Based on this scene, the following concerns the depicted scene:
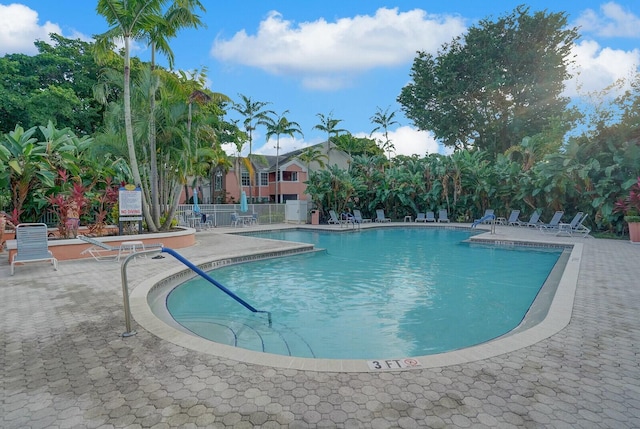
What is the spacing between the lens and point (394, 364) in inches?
147

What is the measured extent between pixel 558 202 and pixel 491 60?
64.9ft

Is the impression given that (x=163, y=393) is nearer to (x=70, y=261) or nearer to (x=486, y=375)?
(x=486, y=375)

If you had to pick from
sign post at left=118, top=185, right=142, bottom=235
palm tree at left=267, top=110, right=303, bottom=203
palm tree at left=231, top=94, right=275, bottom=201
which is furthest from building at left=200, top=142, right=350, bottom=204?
sign post at left=118, top=185, right=142, bottom=235

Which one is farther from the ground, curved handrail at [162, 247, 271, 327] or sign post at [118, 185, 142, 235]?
sign post at [118, 185, 142, 235]

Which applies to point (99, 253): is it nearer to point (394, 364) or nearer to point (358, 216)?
point (394, 364)

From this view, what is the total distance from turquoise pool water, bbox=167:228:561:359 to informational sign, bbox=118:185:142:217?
4.15 m

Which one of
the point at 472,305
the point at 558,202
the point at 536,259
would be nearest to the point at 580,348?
the point at 472,305

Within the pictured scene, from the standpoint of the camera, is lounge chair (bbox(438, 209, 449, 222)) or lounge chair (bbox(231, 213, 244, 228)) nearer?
lounge chair (bbox(231, 213, 244, 228))

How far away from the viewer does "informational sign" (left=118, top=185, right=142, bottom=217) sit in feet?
38.8

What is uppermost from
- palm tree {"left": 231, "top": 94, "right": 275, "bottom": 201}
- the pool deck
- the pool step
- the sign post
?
palm tree {"left": 231, "top": 94, "right": 275, "bottom": 201}

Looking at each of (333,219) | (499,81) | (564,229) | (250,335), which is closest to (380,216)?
(333,219)

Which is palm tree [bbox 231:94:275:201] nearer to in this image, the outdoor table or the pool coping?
the outdoor table

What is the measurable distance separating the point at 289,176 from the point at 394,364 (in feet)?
125

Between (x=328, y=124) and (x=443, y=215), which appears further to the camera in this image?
(x=328, y=124)
